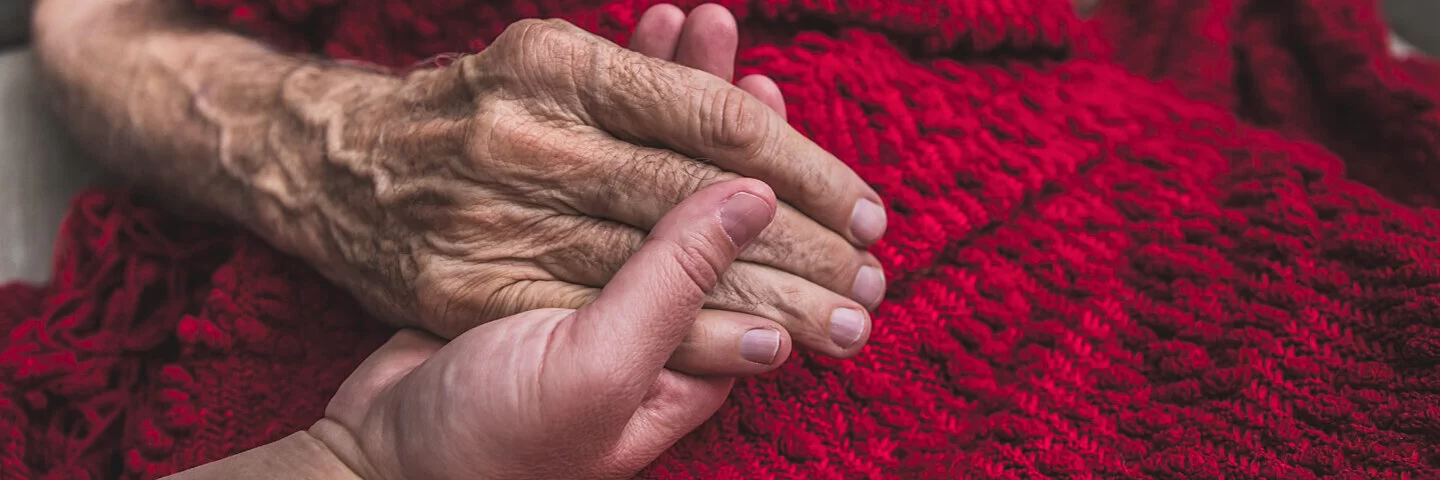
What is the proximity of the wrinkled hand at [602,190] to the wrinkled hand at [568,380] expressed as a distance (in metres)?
0.05

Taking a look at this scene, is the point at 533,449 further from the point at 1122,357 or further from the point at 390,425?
the point at 1122,357

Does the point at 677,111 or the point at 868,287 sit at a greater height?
the point at 677,111

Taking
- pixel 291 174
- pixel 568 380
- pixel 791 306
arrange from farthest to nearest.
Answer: pixel 291 174 → pixel 791 306 → pixel 568 380

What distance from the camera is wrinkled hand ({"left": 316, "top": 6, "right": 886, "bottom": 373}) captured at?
23.0 inches

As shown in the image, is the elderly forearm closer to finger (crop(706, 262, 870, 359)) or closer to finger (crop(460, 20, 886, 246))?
finger (crop(460, 20, 886, 246))

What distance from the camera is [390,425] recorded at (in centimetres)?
55

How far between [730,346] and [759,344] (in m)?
0.02

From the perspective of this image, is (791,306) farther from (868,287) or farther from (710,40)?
(710,40)

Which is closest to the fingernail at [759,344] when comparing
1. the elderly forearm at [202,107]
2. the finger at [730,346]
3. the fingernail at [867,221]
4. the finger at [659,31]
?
the finger at [730,346]

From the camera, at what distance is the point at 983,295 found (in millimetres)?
646

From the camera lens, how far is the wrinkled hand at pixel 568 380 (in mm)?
497

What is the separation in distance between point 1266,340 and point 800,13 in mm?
383

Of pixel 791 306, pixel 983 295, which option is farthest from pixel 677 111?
pixel 983 295

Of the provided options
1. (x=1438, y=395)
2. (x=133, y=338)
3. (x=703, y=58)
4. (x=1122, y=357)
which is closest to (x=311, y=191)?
(x=133, y=338)
